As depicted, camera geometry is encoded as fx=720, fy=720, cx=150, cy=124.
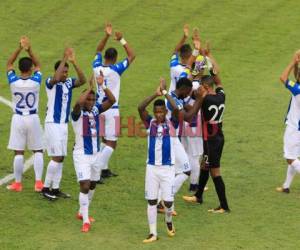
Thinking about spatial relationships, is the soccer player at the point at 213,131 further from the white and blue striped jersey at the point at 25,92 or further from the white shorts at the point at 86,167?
the white and blue striped jersey at the point at 25,92

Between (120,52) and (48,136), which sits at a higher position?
(120,52)

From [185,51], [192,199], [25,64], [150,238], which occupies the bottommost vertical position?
[150,238]

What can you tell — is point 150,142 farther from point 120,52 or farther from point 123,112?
point 120,52

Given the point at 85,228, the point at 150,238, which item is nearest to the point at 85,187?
the point at 85,228

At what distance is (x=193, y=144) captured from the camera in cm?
1452

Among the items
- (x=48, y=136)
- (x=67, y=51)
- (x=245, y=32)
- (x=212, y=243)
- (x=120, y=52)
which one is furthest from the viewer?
(x=245, y=32)

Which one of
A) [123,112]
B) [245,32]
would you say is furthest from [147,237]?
[245,32]

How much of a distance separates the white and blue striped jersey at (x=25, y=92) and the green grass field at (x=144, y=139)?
A: 1673 mm

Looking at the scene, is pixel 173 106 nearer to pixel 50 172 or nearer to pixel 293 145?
pixel 50 172

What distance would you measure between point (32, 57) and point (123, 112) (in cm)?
583

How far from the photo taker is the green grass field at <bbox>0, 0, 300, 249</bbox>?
12375 millimetres

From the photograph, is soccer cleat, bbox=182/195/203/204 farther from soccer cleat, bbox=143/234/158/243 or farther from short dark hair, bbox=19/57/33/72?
short dark hair, bbox=19/57/33/72

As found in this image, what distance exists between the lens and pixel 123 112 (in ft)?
65.6

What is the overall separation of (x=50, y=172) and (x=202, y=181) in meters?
2.95
